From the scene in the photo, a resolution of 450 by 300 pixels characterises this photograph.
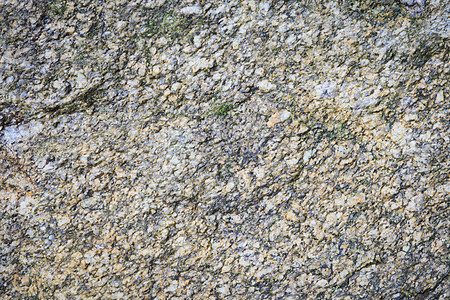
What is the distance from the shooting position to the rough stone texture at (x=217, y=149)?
5.51 feet

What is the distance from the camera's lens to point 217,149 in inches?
67.1

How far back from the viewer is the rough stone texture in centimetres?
168

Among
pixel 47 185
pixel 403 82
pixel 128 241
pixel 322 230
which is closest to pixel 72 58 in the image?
pixel 47 185

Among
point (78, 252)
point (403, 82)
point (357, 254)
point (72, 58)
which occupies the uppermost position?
point (72, 58)

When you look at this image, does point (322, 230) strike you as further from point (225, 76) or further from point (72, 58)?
point (72, 58)

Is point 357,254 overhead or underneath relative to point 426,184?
underneath

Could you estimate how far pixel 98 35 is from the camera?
67.1 inches

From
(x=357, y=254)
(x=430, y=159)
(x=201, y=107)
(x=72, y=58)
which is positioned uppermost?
(x=72, y=58)

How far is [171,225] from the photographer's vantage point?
170cm

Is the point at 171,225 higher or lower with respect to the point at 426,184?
higher

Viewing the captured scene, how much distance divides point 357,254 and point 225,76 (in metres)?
1.04

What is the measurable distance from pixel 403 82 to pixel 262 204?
0.86 meters

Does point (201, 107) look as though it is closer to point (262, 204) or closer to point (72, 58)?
point (262, 204)

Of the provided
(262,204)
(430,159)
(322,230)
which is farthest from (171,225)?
(430,159)
